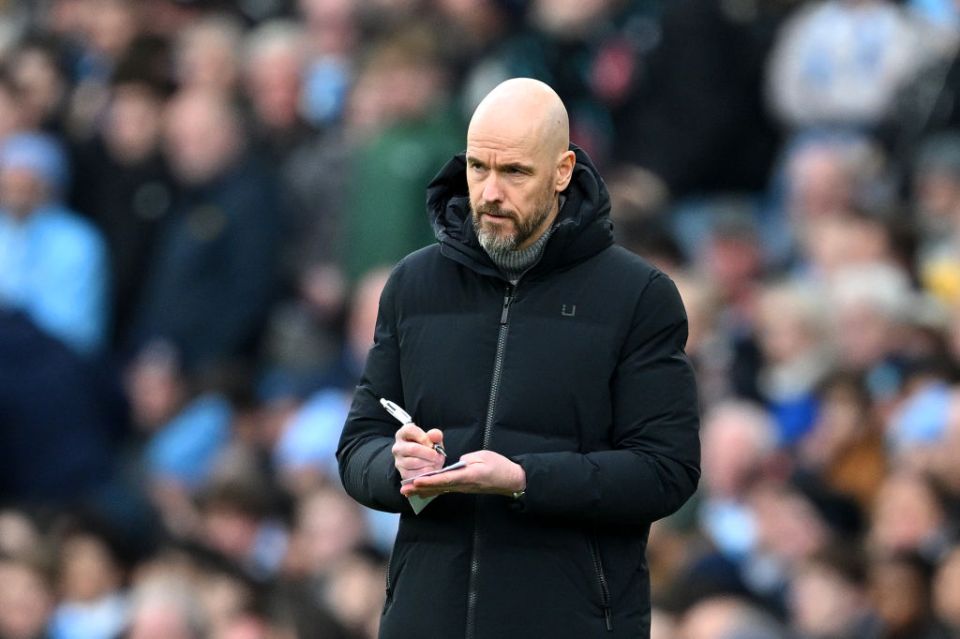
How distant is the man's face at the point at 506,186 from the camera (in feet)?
16.2

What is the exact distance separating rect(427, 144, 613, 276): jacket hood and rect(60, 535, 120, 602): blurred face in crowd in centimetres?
559

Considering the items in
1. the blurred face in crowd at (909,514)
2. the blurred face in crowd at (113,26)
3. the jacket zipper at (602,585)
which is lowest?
the jacket zipper at (602,585)

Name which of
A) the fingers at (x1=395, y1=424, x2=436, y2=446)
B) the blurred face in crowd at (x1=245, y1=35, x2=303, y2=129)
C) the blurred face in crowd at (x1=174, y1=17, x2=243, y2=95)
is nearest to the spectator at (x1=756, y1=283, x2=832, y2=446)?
the blurred face in crowd at (x1=245, y1=35, x2=303, y2=129)

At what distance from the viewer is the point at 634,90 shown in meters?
11.8

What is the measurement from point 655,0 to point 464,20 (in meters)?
1.02

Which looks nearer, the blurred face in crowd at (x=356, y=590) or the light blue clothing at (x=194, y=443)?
the blurred face in crowd at (x=356, y=590)

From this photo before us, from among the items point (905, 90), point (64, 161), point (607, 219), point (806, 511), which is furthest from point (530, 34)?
point (607, 219)

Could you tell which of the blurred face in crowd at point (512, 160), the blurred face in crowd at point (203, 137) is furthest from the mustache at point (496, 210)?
the blurred face in crowd at point (203, 137)

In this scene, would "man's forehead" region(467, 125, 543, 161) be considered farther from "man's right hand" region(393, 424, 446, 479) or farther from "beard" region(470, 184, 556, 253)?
"man's right hand" region(393, 424, 446, 479)

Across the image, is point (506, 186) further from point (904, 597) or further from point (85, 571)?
point (85, 571)

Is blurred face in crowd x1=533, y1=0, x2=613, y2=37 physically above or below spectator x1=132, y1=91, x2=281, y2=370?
above

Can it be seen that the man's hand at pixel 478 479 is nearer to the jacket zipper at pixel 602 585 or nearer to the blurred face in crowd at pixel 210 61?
the jacket zipper at pixel 602 585

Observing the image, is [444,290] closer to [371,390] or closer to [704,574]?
[371,390]

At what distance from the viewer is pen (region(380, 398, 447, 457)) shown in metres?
4.80
